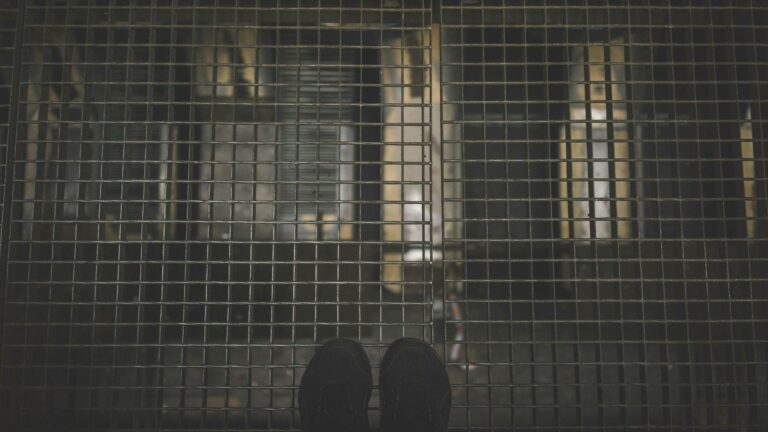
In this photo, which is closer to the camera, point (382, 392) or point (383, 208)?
point (382, 392)

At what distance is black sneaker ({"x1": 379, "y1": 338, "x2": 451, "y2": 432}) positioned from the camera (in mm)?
1601

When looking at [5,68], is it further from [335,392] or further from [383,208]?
[335,392]

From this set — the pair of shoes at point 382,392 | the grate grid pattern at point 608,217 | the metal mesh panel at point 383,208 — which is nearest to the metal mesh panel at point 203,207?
the metal mesh panel at point 383,208

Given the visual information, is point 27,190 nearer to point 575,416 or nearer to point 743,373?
point 575,416

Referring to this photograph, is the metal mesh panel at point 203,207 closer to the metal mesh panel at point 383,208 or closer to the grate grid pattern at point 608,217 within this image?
the metal mesh panel at point 383,208

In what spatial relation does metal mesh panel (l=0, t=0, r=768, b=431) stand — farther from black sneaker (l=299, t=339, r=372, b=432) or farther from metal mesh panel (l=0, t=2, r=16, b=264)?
black sneaker (l=299, t=339, r=372, b=432)

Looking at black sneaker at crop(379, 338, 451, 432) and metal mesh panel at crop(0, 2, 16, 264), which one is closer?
black sneaker at crop(379, 338, 451, 432)

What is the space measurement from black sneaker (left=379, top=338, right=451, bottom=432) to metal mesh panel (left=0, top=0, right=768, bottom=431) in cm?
11

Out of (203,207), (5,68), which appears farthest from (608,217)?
(5,68)

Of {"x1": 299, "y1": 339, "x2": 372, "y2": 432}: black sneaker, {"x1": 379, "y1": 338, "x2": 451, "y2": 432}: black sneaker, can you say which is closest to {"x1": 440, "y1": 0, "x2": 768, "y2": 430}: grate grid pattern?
{"x1": 379, "y1": 338, "x2": 451, "y2": 432}: black sneaker

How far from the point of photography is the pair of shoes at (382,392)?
1609mm

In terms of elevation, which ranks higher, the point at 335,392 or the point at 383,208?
the point at 383,208

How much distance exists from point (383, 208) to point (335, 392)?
69 centimetres

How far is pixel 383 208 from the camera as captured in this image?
185 cm
